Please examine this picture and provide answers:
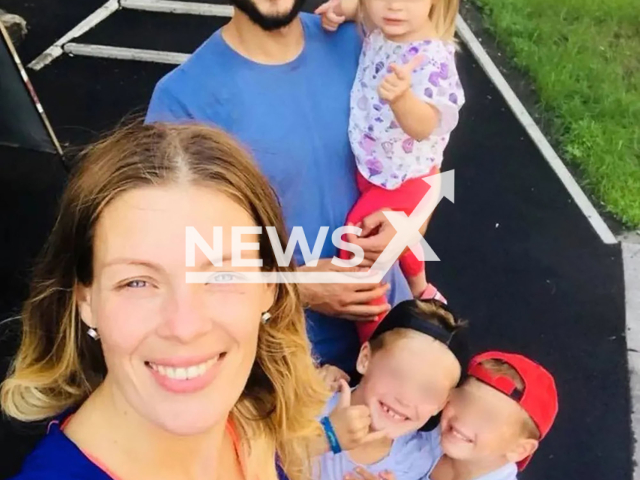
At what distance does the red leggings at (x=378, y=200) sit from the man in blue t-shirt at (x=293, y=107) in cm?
2

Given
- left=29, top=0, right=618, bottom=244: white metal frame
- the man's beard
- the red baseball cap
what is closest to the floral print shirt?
the man's beard

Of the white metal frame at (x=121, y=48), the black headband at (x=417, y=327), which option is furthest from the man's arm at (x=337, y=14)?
the white metal frame at (x=121, y=48)

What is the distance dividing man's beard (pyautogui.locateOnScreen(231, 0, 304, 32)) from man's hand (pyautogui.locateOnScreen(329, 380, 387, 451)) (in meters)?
0.67

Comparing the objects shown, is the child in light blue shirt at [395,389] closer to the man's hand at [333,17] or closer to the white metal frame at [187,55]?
the man's hand at [333,17]

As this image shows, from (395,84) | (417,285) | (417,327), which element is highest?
(395,84)

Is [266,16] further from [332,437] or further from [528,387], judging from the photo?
[528,387]

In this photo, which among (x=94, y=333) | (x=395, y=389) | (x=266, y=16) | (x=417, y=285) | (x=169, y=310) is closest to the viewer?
(x=169, y=310)

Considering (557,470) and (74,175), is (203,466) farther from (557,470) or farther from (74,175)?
(557,470)

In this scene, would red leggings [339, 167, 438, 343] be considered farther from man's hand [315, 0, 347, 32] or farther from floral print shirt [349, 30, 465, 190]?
man's hand [315, 0, 347, 32]

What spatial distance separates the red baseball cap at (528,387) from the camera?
159 cm

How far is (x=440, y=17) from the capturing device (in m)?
1.64

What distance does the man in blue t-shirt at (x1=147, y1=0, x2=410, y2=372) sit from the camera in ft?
4.70

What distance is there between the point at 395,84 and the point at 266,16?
248 millimetres

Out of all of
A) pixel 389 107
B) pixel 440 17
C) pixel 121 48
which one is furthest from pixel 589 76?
pixel 389 107
